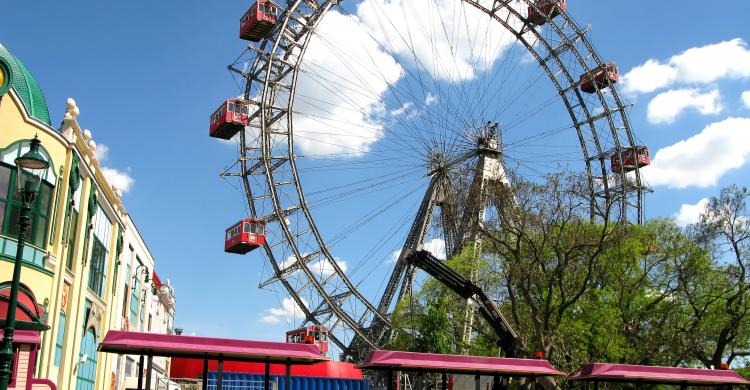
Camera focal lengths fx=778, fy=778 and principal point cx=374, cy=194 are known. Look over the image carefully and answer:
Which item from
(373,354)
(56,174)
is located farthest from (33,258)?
(373,354)

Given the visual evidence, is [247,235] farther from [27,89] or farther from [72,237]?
[27,89]

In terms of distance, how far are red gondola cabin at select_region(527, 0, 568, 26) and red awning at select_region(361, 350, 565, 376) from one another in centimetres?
3614

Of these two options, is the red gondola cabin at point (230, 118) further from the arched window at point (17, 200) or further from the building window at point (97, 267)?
the arched window at point (17, 200)

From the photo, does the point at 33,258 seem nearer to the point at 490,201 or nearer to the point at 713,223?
the point at 490,201

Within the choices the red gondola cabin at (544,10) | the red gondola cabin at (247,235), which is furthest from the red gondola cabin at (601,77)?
the red gondola cabin at (247,235)

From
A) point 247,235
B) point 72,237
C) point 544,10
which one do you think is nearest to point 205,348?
point 72,237

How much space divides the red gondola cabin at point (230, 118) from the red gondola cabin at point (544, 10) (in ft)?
66.2

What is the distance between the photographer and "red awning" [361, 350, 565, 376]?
17.0 metres

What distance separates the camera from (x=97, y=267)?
27938mm

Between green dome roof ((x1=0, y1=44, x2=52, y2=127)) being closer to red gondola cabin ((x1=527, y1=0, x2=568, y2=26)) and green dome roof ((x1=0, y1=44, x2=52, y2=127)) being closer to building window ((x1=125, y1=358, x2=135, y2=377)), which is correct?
building window ((x1=125, y1=358, x2=135, y2=377))

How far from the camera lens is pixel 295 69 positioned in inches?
1779

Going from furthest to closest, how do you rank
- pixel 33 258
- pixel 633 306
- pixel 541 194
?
pixel 633 306
pixel 541 194
pixel 33 258

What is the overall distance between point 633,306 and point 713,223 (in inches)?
242

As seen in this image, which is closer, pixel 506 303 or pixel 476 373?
pixel 476 373
